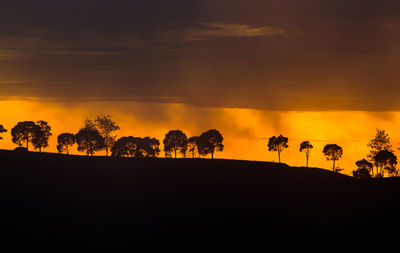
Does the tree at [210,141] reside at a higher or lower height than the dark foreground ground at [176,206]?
higher

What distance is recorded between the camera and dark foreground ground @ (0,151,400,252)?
67.9 m

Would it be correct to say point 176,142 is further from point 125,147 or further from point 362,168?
point 362,168

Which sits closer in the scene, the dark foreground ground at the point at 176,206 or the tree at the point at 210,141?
the dark foreground ground at the point at 176,206

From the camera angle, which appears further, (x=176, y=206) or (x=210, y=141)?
(x=210, y=141)

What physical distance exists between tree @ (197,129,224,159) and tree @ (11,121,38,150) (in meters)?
63.0

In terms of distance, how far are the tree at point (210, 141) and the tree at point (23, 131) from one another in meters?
63.0

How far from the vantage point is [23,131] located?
194 metres

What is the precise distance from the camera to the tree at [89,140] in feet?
625

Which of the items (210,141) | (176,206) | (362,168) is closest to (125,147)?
(210,141)

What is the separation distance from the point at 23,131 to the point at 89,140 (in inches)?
978

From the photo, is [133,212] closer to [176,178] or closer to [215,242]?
[215,242]

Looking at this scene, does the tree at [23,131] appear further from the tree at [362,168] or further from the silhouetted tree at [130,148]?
the tree at [362,168]

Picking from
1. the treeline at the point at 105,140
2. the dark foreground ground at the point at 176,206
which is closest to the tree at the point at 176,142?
the treeline at the point at 105,140

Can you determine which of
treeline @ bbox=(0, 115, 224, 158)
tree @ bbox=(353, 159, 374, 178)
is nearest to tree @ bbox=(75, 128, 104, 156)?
treeline @ bbox=(0, 115, 224, 158)
